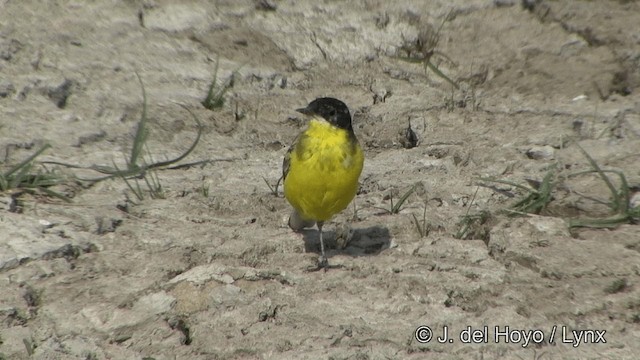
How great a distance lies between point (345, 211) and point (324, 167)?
80 centimetres

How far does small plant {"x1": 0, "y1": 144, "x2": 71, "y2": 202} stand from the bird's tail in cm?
138

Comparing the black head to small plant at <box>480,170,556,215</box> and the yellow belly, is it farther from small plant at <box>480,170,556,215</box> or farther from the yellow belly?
small plant at <box>480,170,556,215</box>

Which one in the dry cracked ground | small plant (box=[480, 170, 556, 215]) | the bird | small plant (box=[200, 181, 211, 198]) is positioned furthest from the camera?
small plant (box=[200, 181, 211, 198])

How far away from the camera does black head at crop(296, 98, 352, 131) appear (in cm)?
651

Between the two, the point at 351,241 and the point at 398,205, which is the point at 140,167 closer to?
the point at 351,241

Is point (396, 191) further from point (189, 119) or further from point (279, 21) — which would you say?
point (279, 21)

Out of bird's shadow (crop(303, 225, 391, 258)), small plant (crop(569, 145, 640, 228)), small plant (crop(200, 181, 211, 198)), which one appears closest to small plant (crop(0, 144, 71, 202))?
small plant (crop(200, 181, 211, 198))

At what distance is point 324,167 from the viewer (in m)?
6.33

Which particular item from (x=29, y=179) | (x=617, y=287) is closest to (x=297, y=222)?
(x=29, y=179)

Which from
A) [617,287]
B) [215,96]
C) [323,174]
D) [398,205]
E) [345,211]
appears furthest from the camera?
[215,96]

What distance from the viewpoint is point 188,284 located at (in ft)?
19.0

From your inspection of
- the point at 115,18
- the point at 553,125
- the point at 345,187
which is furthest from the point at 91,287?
the point at 553,125

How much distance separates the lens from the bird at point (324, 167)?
632cm

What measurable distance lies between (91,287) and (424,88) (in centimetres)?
367
